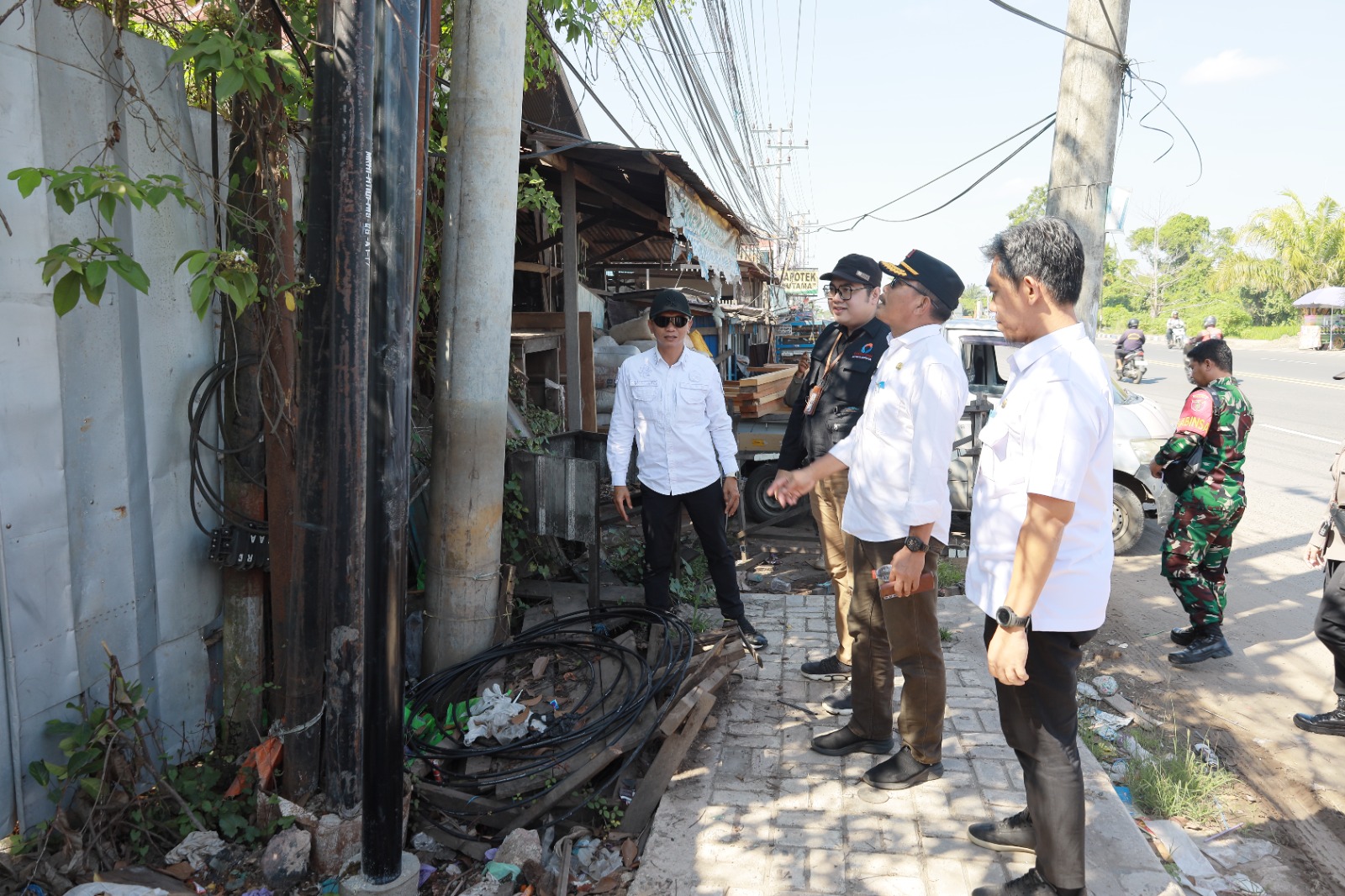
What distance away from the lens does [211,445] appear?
11.4 ft

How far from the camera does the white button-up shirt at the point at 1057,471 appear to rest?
2.27m

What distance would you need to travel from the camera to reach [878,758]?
3.65 meters

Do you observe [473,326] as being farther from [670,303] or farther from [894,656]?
[894,656]

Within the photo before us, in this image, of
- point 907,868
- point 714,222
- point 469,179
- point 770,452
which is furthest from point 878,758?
point 714,222

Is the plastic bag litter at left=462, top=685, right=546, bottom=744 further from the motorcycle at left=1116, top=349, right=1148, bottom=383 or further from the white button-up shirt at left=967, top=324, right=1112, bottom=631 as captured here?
the motorcycle at left=1116, top=349, right=1148, bottom=383

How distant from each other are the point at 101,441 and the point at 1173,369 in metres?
27.6

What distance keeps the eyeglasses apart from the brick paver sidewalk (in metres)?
2.03

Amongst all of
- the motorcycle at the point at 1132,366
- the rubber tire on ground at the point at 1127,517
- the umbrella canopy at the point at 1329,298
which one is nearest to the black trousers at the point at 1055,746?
the rubber tire on ground at the point at 1127,517

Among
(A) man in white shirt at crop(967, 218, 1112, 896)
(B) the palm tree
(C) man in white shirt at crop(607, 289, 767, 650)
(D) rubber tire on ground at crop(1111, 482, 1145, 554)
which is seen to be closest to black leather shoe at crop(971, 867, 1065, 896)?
(A) man in white shirt at crop(967, 218, 1112, 896)

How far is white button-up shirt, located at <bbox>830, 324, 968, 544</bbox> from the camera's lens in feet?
10.1


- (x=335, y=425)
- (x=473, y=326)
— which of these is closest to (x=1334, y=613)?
(x=473, y=326)

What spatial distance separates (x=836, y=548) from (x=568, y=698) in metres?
1.63

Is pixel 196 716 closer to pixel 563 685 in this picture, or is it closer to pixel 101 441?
pixel 101 441

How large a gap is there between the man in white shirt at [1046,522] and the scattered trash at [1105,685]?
2394 mm
